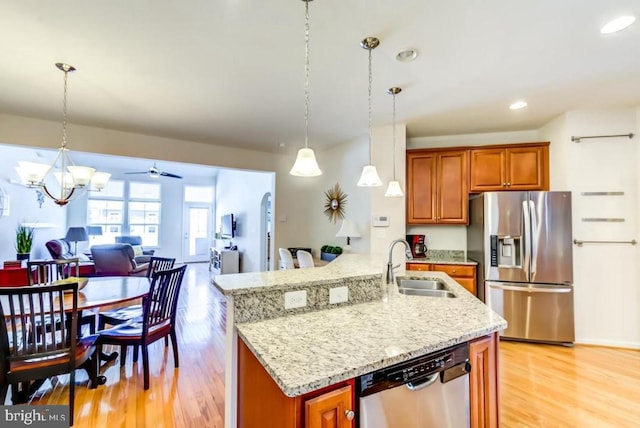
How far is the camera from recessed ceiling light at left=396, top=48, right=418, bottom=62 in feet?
6.95

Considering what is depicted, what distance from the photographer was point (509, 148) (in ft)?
11.8

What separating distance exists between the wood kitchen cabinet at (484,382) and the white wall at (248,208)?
Result: 434 cm

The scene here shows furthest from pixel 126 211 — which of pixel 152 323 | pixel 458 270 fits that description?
pixel 458 270

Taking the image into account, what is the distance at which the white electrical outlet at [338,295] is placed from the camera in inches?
62.9

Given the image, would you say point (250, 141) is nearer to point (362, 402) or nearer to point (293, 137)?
point (293, 137)

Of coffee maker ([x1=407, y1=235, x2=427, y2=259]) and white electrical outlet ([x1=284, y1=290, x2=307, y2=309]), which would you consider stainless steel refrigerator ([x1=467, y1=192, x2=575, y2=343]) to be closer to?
coffee maker ([x1=407, y1=235, x2=427, y2=259])

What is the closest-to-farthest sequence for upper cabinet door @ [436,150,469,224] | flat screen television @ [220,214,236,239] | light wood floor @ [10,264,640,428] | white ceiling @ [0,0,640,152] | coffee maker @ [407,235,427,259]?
white ceiling @ [0,0,640,152], light wood floor @ [10,264,640,428], upper cabinet door @ [436,150,469,224], coffee maker @ [407,235,427,259], flat screen television @ [220,214,236,239]

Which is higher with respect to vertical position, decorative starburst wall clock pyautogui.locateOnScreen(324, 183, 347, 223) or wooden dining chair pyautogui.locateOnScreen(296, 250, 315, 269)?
decorative starburst wall clock pyautogui.locateOnScreen(324, 183, 347, 223)

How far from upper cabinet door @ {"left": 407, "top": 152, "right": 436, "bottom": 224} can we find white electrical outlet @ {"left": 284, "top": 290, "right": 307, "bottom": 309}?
2.71 metres

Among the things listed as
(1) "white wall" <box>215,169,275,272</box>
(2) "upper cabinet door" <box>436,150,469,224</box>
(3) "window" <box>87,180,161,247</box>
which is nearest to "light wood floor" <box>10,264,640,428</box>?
(2) "upper cabinet door" <box>436,150,469,224</box>

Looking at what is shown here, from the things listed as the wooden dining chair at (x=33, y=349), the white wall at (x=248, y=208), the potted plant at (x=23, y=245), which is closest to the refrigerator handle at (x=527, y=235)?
the white wall at (x=248, y=208)

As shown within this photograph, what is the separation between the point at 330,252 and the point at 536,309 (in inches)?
105

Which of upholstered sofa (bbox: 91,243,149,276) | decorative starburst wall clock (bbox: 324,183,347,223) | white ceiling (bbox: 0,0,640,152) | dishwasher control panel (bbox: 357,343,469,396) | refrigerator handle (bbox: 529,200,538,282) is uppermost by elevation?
white ceiling (bbox: 0,0,640,152)

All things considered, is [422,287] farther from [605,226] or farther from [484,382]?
[605,226]
